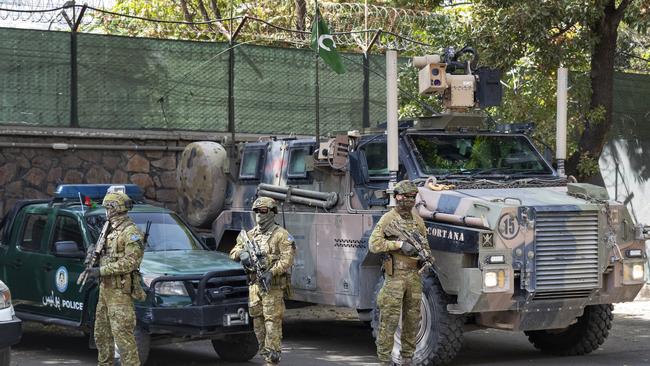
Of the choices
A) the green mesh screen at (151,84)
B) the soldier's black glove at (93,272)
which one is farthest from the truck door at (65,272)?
the green mesh screen at (151,84)

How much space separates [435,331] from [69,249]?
354 cm

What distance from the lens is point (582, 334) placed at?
11.6 meters

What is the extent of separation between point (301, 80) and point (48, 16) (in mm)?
3934

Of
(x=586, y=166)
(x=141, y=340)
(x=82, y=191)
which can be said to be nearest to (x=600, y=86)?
(x=586, y=166)

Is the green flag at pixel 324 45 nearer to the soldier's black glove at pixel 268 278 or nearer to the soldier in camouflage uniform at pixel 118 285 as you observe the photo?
the soldier's black glove at pixel 268 278

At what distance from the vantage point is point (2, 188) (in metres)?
14.5

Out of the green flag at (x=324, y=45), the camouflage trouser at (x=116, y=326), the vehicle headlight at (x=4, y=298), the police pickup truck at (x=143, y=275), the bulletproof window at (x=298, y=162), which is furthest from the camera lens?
the green flag at (x=324, y=45)

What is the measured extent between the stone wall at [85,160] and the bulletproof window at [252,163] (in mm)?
2390

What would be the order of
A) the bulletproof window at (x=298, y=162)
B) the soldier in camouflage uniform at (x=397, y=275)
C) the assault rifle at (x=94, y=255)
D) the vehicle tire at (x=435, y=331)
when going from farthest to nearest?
the bulletproof window at (x=298, y=162), the vehicle tire at (x=435, y=331), the soldier in camouflage uniform at (x=397, y=275), the assault rifle at (x=94, y=255)

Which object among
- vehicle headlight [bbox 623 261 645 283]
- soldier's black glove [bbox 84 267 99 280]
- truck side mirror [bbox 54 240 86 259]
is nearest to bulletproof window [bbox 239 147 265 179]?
truck side mirror [bbox 54 240 86 259]

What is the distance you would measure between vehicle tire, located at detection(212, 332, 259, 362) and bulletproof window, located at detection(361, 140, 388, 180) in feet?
6.81

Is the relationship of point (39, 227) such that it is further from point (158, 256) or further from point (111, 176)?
point (111, 176)

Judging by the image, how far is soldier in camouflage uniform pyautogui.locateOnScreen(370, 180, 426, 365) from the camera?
9.92 m

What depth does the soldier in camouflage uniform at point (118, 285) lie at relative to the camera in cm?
955
